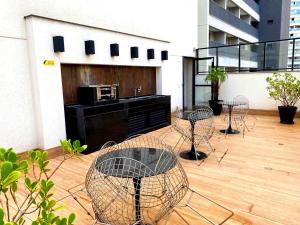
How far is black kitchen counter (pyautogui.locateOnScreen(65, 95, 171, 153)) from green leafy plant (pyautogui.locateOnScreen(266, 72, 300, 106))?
10.4 ft

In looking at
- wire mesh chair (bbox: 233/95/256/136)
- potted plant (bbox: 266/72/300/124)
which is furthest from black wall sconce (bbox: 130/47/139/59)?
potted plant (bbox: 266/72/300/124)

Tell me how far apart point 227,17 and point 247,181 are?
1256 centimetres

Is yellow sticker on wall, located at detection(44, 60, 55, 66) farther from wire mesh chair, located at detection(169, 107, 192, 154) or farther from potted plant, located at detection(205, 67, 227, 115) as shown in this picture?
potted plant, located at detection(205, 67, 227, 115)

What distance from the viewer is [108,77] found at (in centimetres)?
548

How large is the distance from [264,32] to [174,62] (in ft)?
54.1

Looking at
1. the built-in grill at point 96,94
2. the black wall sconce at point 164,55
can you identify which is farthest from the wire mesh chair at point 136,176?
the black wall sconce at point 164,55

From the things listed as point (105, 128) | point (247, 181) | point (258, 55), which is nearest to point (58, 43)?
point (105, 128)

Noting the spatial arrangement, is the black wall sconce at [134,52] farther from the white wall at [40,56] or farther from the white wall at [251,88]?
the white wall at [251,88]

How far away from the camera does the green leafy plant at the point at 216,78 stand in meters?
7.57

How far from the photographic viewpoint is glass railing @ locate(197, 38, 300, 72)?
715 centimetres

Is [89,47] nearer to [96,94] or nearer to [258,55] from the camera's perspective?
[96,94]

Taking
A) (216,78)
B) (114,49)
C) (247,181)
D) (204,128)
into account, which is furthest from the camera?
(216,78)

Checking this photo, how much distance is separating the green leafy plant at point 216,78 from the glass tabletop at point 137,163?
5833mm

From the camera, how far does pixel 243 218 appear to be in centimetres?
231
